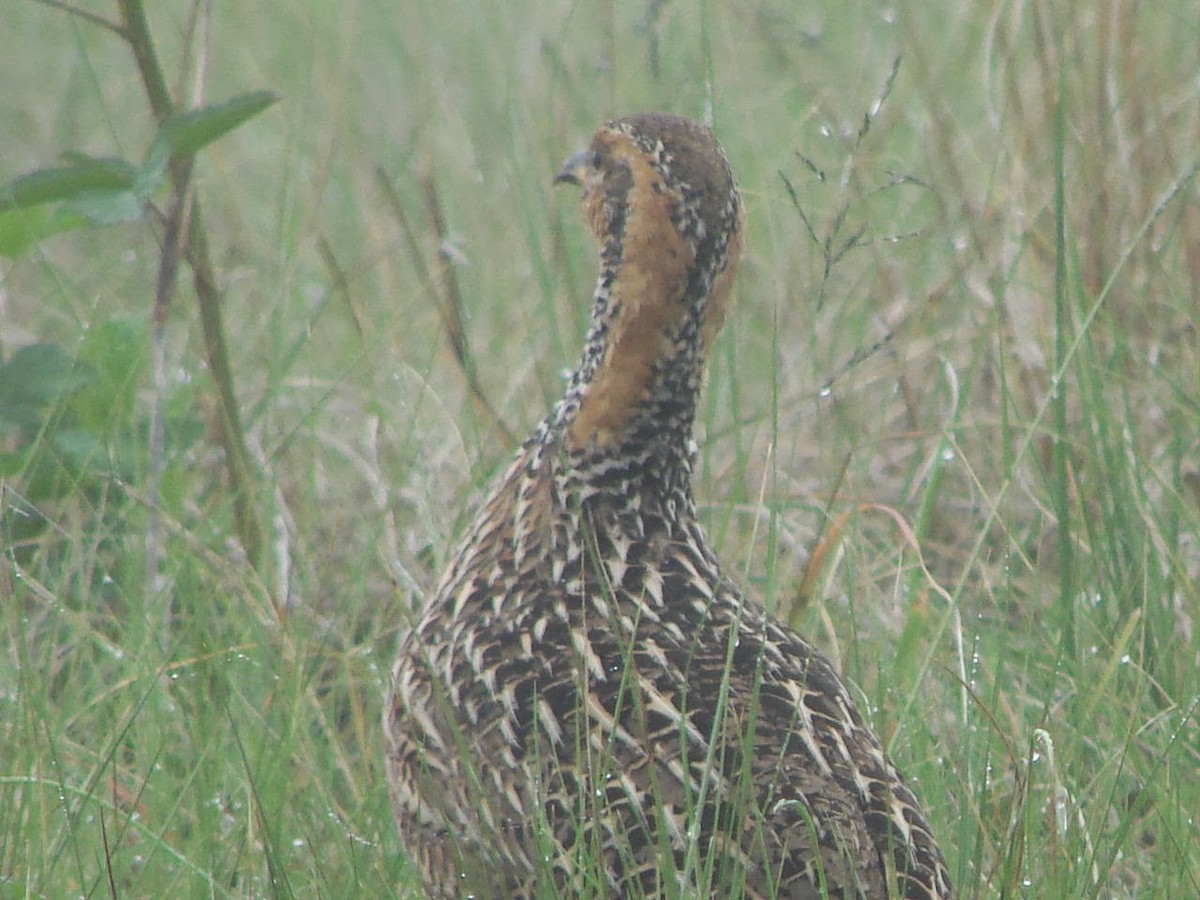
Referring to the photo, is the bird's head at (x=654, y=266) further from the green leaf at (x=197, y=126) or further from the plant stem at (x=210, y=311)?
the plant stem at (x=210, y=311)

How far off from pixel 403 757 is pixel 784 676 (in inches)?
26.8

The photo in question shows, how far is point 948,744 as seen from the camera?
3.65 metres

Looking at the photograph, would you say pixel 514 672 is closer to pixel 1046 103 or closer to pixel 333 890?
pixel 333 890

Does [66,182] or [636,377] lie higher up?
[66,182]

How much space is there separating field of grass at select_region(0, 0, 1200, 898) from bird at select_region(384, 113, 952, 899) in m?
0.21

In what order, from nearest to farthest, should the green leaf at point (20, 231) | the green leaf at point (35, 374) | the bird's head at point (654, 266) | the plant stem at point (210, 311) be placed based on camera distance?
the bird's head at point (654, 266) < the plant stem at point (210, 311) < the green leaf at point (20, 231) < the green leaf at point (35, 374)

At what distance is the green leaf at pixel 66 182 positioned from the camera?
3531mm

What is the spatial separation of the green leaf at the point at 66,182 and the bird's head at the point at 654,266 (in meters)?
1.00

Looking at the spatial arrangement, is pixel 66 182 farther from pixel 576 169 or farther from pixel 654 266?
pixel 654 266

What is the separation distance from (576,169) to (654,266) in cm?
37

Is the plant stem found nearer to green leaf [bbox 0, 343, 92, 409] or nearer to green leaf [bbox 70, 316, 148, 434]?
green leaf [bbox 70, 316, 148, 434]

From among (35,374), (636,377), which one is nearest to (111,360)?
(35,374)

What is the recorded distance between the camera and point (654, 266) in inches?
129

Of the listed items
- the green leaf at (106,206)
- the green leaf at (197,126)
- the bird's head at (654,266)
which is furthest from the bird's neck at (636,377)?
the green leaf at (106,206)
